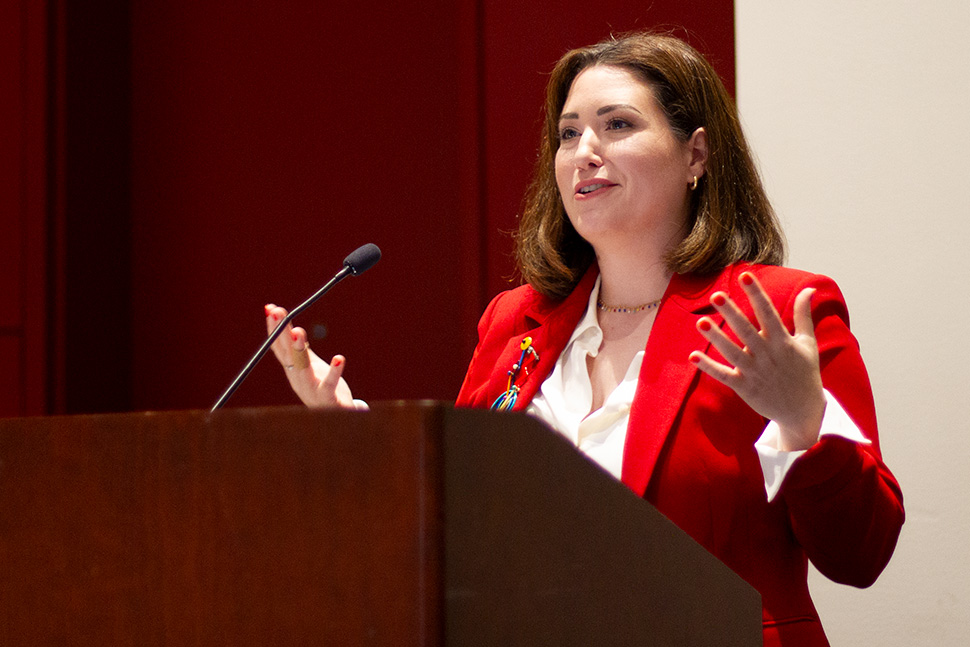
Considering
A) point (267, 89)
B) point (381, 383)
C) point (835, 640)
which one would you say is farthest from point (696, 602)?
point (267, 89)

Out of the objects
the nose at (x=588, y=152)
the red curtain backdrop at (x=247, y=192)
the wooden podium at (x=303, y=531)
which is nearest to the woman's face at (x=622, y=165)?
the nose at (x=588, y=152)

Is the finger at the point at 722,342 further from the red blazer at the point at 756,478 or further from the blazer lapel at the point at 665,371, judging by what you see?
the blazer lapel at the point at 665,371

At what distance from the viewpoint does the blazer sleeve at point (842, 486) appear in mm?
1227

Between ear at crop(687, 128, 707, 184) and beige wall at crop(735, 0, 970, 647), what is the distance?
42 centimetres

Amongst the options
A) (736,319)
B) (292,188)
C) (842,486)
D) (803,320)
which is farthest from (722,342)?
(292,188)

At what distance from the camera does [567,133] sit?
1.85 metres

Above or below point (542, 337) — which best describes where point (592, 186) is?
above

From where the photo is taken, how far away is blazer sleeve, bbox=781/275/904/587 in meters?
1.23

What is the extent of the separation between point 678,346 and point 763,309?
0.55m

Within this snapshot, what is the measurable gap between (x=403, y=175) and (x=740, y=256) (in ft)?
4.23

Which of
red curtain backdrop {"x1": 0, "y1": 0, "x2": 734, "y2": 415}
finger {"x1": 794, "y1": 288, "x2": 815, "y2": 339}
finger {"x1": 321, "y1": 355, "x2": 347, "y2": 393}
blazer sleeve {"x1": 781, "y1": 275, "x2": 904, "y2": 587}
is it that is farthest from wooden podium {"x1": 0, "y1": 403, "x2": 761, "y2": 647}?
red curtain backdrop {"x1": 0, "y1": 0, "x2": 734, "y2": 415}

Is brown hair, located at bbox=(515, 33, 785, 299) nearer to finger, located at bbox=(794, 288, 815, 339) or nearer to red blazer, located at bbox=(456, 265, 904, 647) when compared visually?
red blazer, located at bbox=(456, 265, 904, 647)

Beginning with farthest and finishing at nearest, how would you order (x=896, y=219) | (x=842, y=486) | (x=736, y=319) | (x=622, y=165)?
(x=896, y=219), (x=622, y=165), (x=842, y=486), (x=736, y=319)

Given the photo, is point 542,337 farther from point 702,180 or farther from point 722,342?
point 722,342
